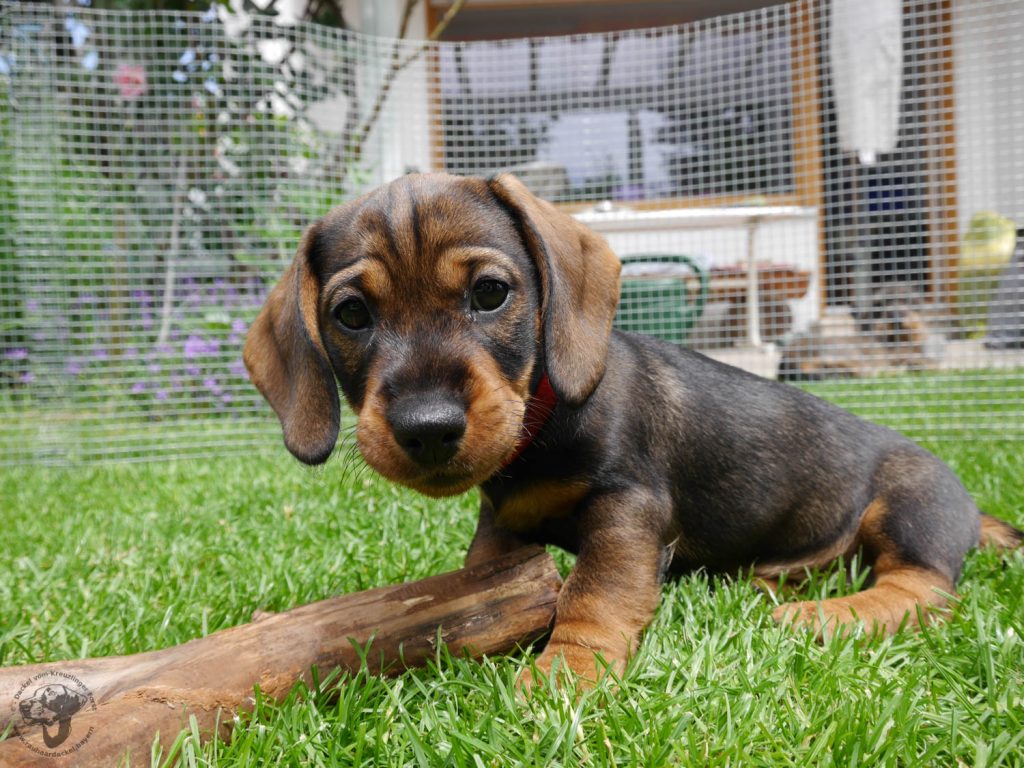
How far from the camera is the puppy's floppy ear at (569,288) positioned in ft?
7.20

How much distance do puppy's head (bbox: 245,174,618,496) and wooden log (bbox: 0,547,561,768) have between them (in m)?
0.34

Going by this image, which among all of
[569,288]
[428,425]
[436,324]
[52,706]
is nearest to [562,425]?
[569,288]

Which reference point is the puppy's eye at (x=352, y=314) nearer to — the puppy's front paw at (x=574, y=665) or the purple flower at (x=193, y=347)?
the puppy's front paw at (x=574, y=665)

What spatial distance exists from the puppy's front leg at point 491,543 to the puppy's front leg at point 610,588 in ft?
1.11

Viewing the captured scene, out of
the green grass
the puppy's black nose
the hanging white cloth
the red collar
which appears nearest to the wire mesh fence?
the hanging white cloth

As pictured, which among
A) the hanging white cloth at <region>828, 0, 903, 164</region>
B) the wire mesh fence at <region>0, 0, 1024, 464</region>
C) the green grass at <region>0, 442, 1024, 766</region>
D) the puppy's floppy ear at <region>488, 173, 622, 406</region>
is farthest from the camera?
the hanging white cloth at <region>828, 0, 903, 164</region>

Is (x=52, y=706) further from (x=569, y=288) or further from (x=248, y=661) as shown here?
(x=569, y=288)

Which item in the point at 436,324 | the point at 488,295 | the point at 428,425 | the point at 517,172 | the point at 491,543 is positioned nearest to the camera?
the point at 428,425

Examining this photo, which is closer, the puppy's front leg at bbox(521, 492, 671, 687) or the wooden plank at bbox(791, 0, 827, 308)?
the puppy's front leg at bbox(521, 492, 671, 687)

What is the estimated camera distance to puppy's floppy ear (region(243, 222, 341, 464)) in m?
2.34

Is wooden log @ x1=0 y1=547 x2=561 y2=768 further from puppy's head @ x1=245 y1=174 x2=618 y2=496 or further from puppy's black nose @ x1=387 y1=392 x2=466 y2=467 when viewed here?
puppy's black nose @ x1=387 y1=392 x2=466 y2=467

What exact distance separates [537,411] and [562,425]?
0.09 metres

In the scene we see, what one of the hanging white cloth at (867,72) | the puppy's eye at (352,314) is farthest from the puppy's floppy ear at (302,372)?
the hanging white cloth at (867,72)

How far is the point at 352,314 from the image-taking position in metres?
2.28
